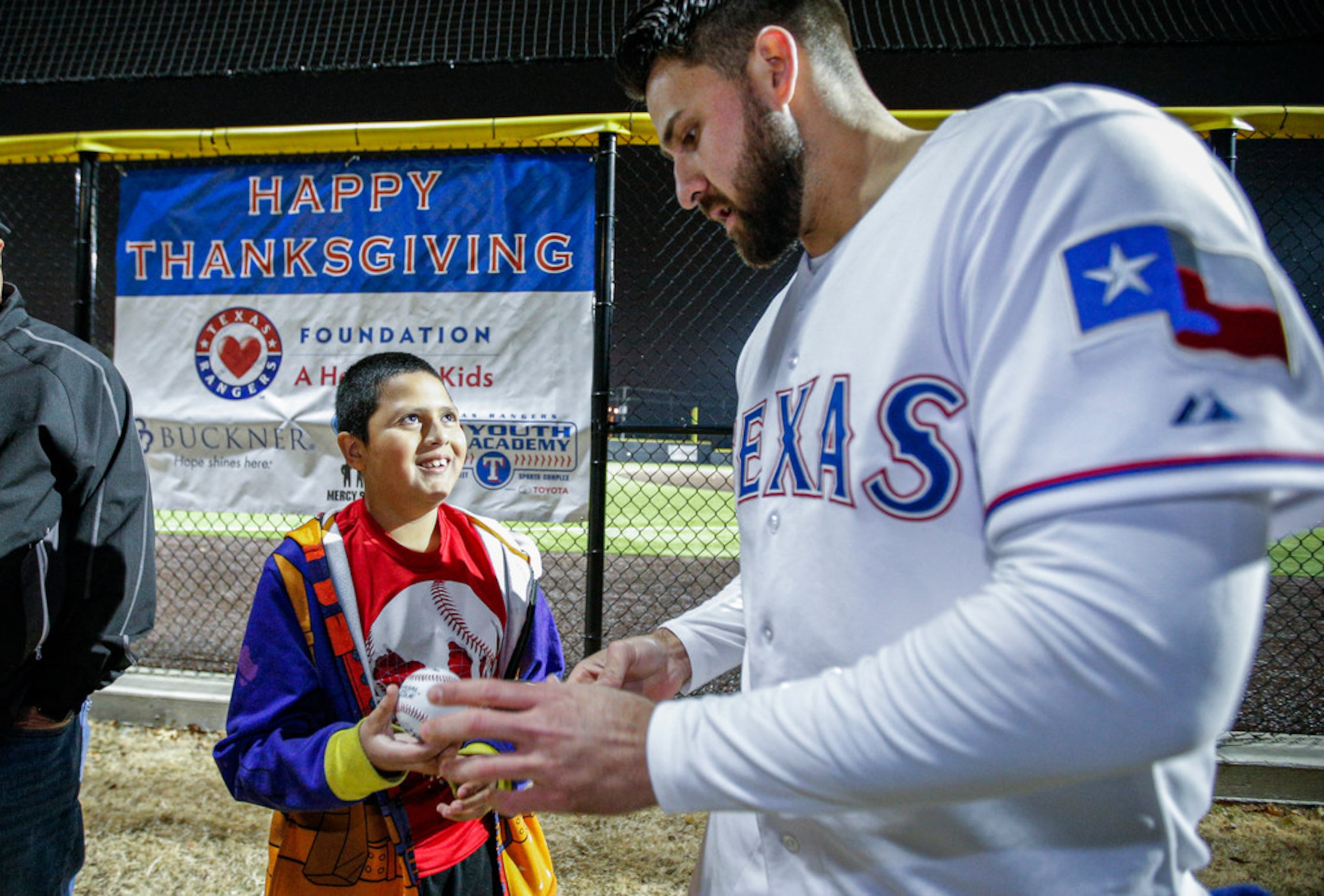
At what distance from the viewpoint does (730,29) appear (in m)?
1.10

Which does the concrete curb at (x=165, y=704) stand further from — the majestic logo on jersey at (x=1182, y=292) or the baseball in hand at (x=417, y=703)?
the majestic logo on jersey at (x=1182, y=292)

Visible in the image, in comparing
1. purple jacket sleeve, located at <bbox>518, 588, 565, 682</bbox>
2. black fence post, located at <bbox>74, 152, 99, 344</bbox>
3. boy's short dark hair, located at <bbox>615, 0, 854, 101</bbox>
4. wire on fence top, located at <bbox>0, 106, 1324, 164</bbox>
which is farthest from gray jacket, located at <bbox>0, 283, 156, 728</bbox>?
black fence post, located at <bbox>74, 152, 99, 344</bbox>

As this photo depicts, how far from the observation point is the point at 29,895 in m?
1.84

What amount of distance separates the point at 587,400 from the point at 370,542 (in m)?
1.65

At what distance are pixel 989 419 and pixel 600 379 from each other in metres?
2.82

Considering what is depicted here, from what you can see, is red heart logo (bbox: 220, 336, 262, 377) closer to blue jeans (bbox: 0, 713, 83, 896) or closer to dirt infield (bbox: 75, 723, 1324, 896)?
dirt infield (bbox: 75, 723, 1324, 896)

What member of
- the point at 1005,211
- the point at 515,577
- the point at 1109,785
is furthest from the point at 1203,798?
the point at 515,577

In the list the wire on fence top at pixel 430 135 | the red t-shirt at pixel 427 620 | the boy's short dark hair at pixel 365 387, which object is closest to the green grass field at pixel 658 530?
the wire on fence top at pixel 430 135

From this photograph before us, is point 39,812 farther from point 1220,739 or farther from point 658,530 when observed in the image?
point 658,530

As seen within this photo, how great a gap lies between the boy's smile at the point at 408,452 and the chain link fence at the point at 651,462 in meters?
1.46

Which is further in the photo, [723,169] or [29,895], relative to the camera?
[29,895]

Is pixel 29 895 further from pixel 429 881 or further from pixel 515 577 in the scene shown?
pixel 515 577

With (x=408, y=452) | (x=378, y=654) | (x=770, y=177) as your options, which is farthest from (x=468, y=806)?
(x=770, y=177)

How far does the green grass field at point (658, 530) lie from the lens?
11.1 m
